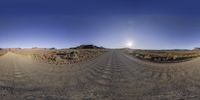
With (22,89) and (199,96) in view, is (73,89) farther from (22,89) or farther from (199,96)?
(199,96)

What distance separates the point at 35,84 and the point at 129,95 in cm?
479

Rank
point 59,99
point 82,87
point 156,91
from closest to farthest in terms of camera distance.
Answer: point 59,99, point 156,91, point 82,87

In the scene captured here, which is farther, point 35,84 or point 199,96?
point 35,84

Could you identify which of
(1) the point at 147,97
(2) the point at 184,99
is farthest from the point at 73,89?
(2) the point at 184,99

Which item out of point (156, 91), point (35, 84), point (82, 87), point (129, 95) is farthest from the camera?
point (35, 84)

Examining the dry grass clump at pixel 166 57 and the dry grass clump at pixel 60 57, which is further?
the dry grass clump at pixel 166 57

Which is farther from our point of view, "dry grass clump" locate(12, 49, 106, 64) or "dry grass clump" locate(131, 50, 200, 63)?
"dry grass clump" locate(131, 50, 200, 63)

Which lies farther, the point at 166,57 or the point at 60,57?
the point at 166,57

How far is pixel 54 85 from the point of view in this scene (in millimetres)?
12148

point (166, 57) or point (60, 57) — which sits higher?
point (60, 57)

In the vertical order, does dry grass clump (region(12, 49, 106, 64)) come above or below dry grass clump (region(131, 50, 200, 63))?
above

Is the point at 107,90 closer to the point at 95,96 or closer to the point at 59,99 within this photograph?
the point at 95,96

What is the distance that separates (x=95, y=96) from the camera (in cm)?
955

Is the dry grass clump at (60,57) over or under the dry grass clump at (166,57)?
over
